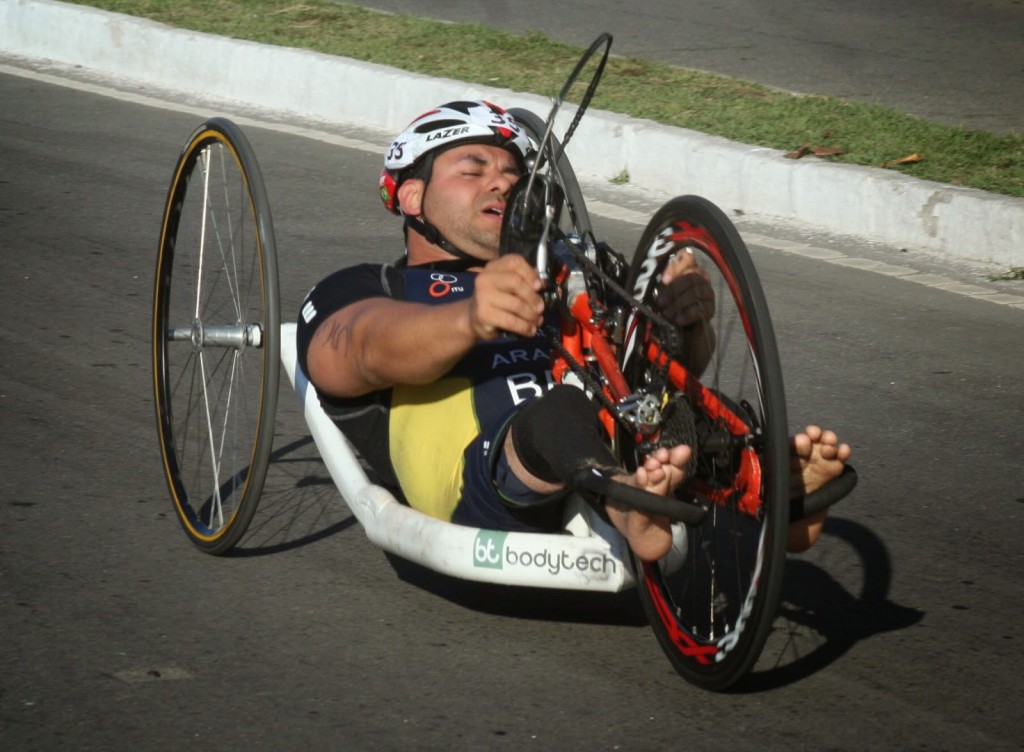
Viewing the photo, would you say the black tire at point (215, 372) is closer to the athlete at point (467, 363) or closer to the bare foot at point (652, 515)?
the athlete at point (467, 363)

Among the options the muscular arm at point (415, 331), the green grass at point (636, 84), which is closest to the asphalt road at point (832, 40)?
the green grass at point (636, 84)

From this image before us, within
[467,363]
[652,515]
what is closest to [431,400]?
[467,363]

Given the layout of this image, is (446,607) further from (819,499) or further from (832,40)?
(832,40)

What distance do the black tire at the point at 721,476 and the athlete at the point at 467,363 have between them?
0.08m

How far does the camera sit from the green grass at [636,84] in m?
8.19

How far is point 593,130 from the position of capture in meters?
8.79

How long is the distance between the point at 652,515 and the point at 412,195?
1.16 metres

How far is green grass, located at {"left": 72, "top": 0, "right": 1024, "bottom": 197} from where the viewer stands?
26.9ft

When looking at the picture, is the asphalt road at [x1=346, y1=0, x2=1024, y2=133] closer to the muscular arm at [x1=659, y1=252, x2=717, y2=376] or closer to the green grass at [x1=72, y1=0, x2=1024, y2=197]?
the green grass at [x1=72, y1=0, x2=1024, y2=197]

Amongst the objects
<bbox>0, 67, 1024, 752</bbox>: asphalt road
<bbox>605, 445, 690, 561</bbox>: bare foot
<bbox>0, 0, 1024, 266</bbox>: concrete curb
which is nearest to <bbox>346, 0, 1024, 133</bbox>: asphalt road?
<bbox>0, 0, 1024, 266</bbox>: concrete curb

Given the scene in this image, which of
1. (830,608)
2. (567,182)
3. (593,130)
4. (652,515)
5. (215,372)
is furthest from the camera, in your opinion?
(593,130)

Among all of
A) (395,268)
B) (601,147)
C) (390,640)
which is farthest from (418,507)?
(601,147)

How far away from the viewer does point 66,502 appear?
446cm

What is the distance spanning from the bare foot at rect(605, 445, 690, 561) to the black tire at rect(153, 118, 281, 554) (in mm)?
904
